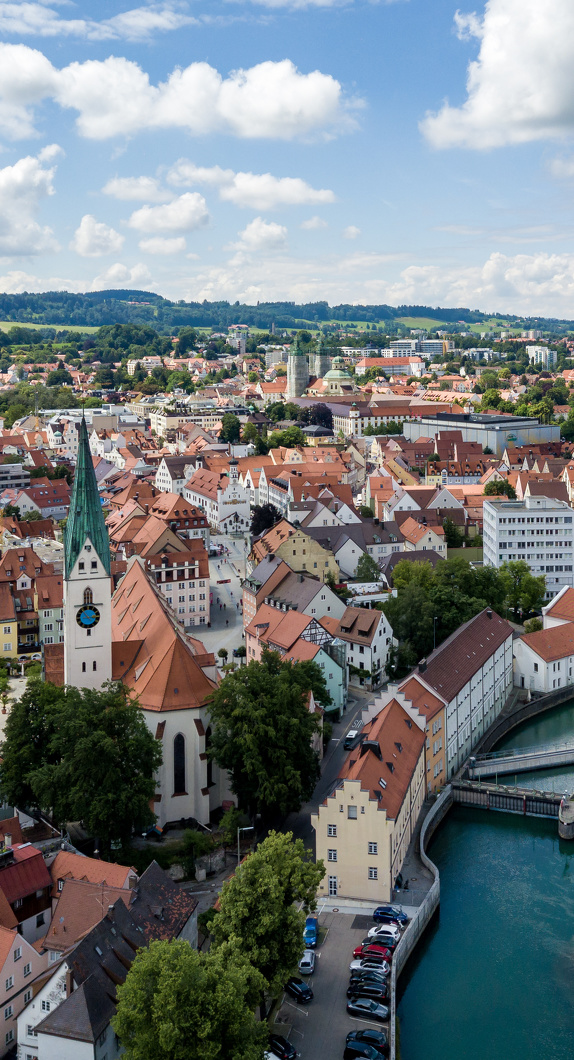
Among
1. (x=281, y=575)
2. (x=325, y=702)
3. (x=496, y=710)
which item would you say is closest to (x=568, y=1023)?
(x=325, y=702)

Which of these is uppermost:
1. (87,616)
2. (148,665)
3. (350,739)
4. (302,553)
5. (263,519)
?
(87,616)

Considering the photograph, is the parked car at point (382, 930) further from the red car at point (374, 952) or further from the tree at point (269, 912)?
the tree at point (269, 912)

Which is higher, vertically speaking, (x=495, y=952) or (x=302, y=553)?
(x=302, y=553)

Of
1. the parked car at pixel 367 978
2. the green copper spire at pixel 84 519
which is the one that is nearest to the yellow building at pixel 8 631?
the green copper spire at pixel 84 519

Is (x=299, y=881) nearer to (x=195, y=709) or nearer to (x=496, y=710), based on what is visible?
(x=195, y=709)

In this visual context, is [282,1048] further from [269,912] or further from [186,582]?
[186,582]

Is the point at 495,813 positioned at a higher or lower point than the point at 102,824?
lower

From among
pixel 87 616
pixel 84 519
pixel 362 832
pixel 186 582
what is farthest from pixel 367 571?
pixel 362 832
